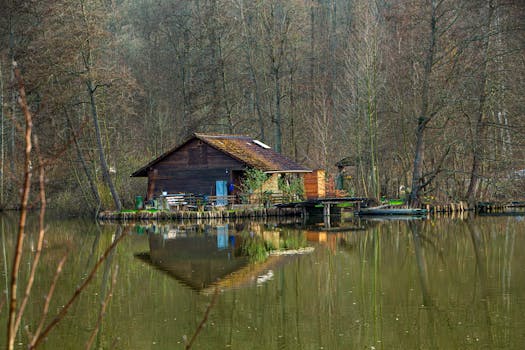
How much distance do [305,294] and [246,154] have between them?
29.3 m

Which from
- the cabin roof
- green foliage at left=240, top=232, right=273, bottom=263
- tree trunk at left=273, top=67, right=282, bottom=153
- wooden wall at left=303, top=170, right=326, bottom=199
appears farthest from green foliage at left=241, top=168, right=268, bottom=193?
green foliage at left=240, top=232, right=273, bottom=263

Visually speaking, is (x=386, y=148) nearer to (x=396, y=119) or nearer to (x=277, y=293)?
(x=396, y=119)

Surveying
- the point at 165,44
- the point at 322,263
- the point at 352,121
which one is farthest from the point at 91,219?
the point at 322,263

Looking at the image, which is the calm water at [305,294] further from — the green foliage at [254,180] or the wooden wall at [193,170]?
the wooden wall at [193,170]

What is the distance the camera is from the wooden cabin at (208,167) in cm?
4281

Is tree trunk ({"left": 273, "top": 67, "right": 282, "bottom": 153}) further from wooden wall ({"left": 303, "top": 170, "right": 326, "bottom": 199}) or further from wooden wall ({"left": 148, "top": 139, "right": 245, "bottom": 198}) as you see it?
wooden wall ({"left": 148, "top": 139, "right": 245, "bottom": 198})

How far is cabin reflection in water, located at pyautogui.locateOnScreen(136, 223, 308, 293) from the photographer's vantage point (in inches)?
666

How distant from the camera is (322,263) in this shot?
1909 cm

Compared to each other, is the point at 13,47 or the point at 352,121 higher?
the point at 13,47

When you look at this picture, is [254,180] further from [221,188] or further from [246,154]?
[246,154]

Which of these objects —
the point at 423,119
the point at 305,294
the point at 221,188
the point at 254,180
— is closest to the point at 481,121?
the point at 423,119

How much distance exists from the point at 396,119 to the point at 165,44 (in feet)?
68.7

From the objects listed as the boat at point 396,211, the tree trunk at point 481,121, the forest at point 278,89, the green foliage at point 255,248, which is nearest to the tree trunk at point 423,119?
the forest at point 278,89

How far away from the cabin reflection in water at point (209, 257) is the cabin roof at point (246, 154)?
33.9 feet
